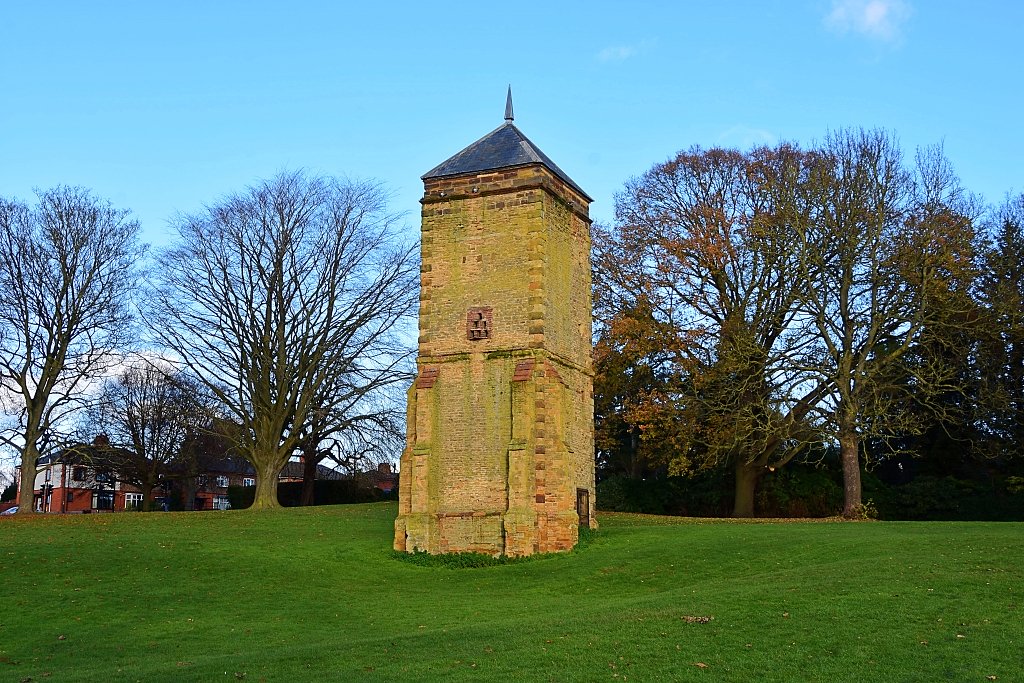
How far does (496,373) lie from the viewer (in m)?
27.1

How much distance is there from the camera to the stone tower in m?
26.4

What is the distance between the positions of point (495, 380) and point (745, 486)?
16407 mm

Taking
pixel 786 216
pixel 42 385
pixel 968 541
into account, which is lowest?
pixel 968 541

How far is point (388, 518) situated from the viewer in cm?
3359

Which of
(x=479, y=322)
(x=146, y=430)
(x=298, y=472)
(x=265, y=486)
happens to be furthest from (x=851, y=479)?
(x=298, y=472)

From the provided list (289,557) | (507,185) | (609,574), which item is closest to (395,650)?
(609,574)

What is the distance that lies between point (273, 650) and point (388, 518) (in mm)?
18045

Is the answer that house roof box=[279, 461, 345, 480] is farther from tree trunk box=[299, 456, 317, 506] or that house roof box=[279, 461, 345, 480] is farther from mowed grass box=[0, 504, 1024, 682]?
mowed grass box=[0, 504, 1024, 682]

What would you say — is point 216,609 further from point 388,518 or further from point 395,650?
point 388,518

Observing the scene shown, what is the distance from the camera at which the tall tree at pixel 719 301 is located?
35219mm

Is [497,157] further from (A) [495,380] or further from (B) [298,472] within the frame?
(B) [298,472]

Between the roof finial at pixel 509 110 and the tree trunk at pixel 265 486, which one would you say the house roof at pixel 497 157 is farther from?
the tree trunk at pixel 265 486

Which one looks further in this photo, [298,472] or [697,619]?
[298,472]

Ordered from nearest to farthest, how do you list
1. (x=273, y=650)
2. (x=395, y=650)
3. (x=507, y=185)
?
(x=395, y=650) → (x=273, y=650) → (x=507, y=185)
